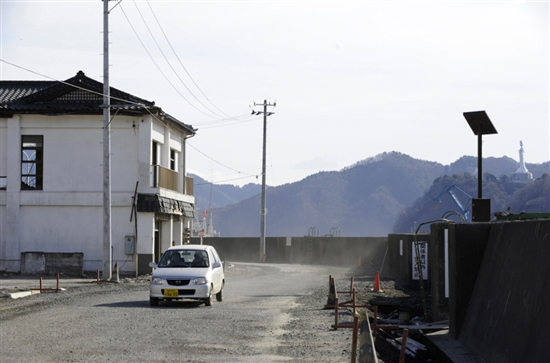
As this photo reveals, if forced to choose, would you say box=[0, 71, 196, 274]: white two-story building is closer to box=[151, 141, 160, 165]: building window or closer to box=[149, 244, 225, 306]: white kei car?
box=[151, 141, 160, 165]: building window

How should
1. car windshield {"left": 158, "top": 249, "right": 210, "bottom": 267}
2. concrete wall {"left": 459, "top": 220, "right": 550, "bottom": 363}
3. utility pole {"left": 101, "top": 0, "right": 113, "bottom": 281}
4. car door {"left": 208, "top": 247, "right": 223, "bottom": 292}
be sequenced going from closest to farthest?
concrete wall {"left": 459, "top": 220, "right": 550, "bottom": 363}
car door {"left": 208, "top": 247, "right": 223, "bottom": 292}
car windshield {"left": 158, "top": 249, "right": 210, "bottom": 267}
utility pole {"left": 101, "top": 0, "right": 113, "bottom": 281}

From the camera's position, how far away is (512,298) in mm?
10289

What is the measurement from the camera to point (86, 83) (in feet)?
117

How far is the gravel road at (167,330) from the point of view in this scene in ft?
37.7

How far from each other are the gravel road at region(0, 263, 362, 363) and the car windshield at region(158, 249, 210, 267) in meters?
1.06

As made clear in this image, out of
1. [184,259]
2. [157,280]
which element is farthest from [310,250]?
[157,280]

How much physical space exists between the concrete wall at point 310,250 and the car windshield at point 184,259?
Answer: 25873 millimetres

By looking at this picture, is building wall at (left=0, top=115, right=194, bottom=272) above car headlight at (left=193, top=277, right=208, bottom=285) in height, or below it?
above

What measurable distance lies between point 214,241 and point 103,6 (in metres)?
33.1

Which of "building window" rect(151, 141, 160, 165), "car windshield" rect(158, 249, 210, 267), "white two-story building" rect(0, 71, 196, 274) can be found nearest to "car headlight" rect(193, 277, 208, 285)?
"car windshield" rect(158, 249, 210, 267)

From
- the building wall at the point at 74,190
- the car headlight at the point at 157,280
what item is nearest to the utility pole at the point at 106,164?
the building wall at the point at 74,190

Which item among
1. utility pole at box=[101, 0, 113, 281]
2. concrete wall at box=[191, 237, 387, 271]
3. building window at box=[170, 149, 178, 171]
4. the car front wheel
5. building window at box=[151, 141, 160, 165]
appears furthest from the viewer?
concrete wall at box=[191, 237, 387, 271]

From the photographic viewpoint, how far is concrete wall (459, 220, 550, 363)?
29.6 feet

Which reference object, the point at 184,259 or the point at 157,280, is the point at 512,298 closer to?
the point at 157,280
